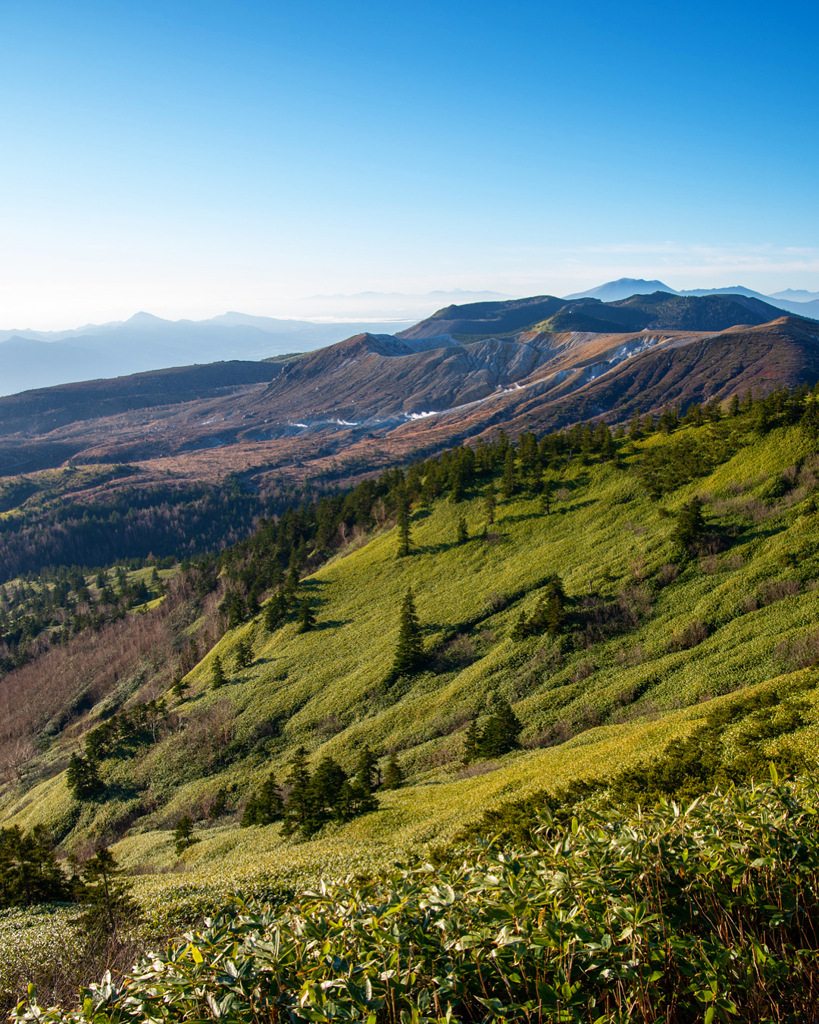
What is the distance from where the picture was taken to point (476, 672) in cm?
4716

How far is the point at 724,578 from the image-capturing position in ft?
144

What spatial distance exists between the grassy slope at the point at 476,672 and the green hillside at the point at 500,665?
0.77 feet

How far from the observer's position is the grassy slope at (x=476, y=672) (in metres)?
25.7

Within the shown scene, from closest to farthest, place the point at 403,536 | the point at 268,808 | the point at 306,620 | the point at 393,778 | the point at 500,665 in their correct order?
the point at 393,778 → the point at 268,808 → the point at 500,665 → the point at 306,620 → the point at 403,536

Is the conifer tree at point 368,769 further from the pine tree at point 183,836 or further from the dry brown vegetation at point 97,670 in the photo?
the dry brown vegetation at point 97,670

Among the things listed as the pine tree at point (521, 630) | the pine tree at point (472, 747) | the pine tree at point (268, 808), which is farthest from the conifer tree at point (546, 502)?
the pine tree at point (268, 808)

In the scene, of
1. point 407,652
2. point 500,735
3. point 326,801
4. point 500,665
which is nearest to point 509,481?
point 407,652

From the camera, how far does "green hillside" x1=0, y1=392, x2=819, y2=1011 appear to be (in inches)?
937

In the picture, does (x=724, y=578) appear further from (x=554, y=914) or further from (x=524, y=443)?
(x=554, y=914)

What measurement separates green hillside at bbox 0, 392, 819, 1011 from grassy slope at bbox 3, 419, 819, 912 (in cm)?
24

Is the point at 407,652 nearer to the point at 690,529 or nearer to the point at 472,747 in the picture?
the point at 472,747

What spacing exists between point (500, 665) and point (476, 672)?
2.32 metres

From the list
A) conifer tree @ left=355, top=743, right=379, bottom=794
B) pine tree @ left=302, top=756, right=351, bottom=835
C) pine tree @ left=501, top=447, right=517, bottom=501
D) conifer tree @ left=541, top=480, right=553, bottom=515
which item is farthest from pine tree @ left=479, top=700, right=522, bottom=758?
pine tree @ left=501, top=447, right=517, bottom=501

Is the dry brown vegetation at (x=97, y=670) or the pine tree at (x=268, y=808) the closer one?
the pine tree at (x=268, y=808)
